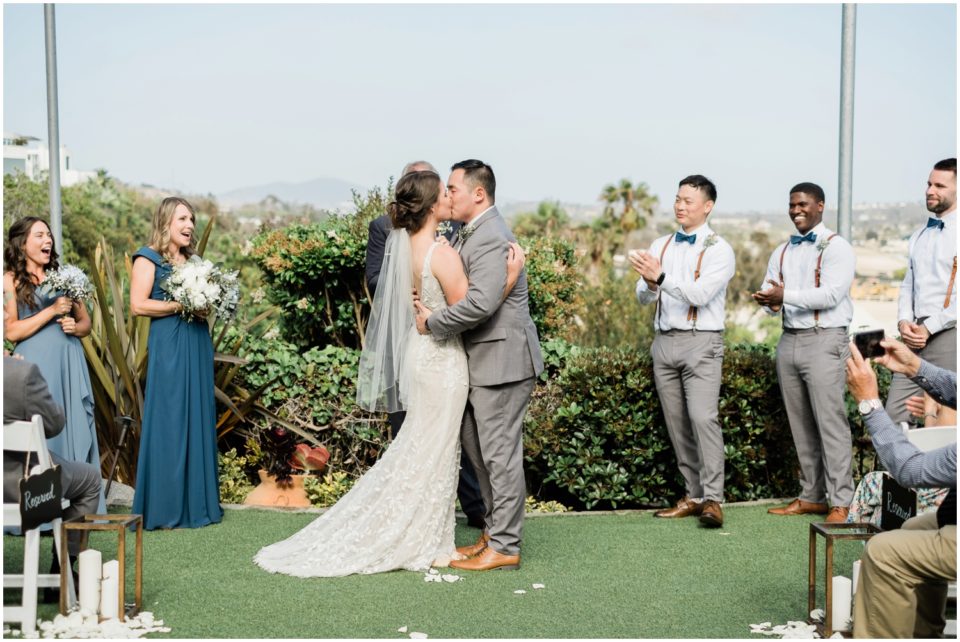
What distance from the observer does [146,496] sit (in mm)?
6379

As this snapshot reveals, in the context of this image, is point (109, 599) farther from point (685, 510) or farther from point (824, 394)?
point (824, 394)

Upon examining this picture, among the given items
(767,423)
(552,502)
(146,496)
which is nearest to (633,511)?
(552,502)

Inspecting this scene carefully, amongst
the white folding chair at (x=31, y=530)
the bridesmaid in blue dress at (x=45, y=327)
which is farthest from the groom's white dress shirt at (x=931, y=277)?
the bridesmaid in blue dress at (x=45, y=327)

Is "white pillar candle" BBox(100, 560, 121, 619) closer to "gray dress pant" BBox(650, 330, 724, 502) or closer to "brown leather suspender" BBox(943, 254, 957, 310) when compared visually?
"gray dress pant" BBox(650, 330, 724, 502)

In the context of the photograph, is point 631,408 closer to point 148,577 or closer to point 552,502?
point 552,502

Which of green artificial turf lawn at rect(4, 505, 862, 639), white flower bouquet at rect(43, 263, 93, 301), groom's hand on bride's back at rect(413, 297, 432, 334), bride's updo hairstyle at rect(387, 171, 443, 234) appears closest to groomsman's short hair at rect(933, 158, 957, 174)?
green artificial turf lawn at rect(4, 505, 862, 639)

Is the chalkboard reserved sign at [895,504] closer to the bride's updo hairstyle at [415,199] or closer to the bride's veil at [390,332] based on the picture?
the bride's veil at [390,332]

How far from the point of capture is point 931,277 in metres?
6.21

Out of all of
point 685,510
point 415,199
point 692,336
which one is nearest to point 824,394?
point 692,336

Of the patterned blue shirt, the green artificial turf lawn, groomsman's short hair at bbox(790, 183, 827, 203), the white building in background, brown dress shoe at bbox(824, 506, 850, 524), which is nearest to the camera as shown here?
the patterned blue shirt

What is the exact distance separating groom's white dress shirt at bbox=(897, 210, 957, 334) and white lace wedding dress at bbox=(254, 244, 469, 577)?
9.56 ft

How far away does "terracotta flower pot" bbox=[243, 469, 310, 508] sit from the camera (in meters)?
7.18

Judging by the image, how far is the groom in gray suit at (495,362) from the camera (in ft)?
17.9

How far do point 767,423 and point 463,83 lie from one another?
49.8m
